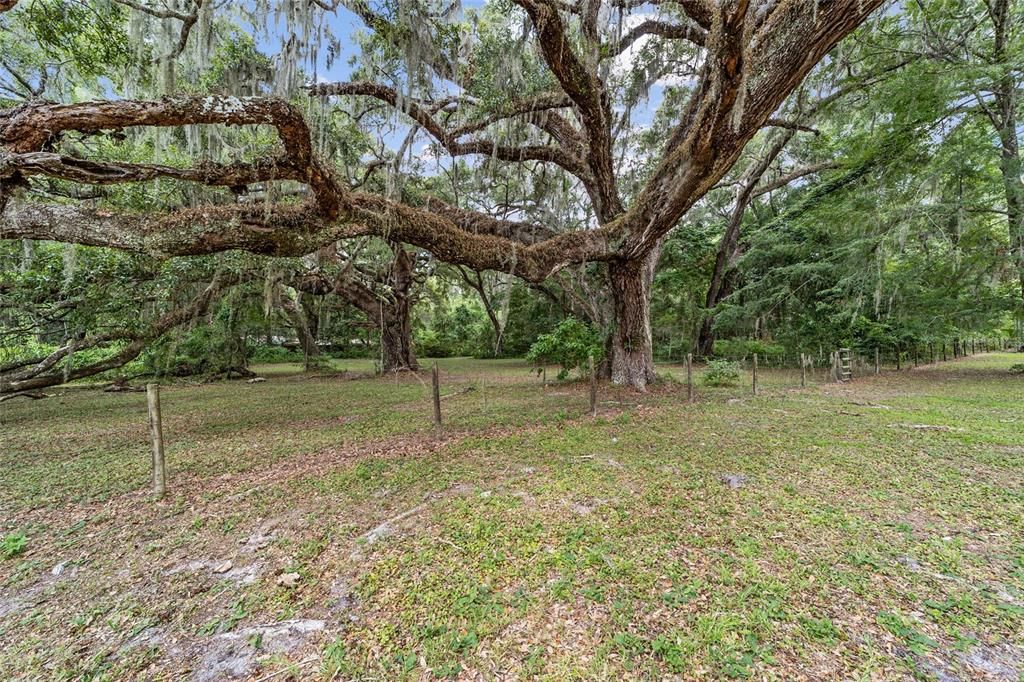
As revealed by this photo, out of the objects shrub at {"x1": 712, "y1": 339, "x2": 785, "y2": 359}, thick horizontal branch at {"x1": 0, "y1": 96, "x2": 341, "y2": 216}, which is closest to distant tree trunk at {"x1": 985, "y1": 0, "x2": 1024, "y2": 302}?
shrub at {"x1": 712, "y1": 339, "x2": 785, "y2": 359}

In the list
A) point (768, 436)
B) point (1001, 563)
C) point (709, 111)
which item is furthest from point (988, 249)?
point (1001, 563)

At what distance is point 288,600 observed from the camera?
7.17ft

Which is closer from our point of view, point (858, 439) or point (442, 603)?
point (442, 603)

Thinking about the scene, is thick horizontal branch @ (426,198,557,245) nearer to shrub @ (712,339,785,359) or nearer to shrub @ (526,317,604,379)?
shrub @ (526,317,604,379)

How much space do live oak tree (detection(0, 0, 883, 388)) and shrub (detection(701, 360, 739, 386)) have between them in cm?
174

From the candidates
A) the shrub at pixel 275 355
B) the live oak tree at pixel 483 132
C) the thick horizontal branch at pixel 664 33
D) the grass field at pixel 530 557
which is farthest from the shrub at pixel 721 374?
the shrub at pixel 275 355

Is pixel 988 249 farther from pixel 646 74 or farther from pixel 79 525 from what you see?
pixel 79 525

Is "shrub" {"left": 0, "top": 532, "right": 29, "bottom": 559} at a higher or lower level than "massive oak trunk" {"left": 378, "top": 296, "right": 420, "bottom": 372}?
lower

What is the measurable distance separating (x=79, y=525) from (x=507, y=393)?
23.1 ft

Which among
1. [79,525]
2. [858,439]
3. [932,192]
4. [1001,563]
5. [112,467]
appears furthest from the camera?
[932,192]

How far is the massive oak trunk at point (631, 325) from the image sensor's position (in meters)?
8.32

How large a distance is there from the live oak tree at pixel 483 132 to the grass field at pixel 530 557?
108 inches

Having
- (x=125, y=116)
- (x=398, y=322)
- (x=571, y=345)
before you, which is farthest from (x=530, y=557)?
(x=398, y=322)

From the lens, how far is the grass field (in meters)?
1.77
